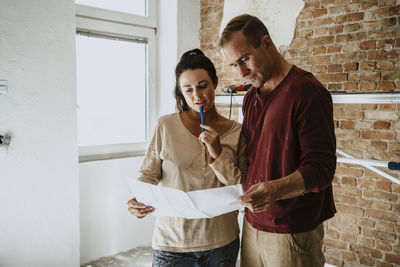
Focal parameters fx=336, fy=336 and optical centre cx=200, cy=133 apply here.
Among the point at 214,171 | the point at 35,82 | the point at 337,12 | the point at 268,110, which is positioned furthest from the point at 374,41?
the point at 35,82

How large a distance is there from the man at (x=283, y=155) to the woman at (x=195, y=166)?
0.31 feet

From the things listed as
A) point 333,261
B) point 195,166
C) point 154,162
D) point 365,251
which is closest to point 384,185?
point 365,251

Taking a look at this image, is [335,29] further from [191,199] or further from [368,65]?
[191,199]

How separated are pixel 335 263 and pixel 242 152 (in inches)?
74.5

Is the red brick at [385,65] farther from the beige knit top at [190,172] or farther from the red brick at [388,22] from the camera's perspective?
the beige knit top at [190,172]

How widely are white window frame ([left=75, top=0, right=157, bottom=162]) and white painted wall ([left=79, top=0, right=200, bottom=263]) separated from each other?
0.25ft

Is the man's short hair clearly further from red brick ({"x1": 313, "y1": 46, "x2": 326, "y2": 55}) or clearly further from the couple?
red brick ({"x1": 313, "y1": 46, "x2": 326, "y2": 55})

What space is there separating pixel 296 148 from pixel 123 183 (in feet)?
7.11

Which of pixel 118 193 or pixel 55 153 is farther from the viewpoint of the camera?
pixel 118 193

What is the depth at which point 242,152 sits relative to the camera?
4.39 feet

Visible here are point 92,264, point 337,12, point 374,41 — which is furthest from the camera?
point 92,264

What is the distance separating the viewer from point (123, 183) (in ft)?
9.83

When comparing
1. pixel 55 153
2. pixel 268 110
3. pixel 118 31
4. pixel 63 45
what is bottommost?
pixel 55 153

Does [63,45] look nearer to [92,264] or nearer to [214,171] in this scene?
[214,171]
